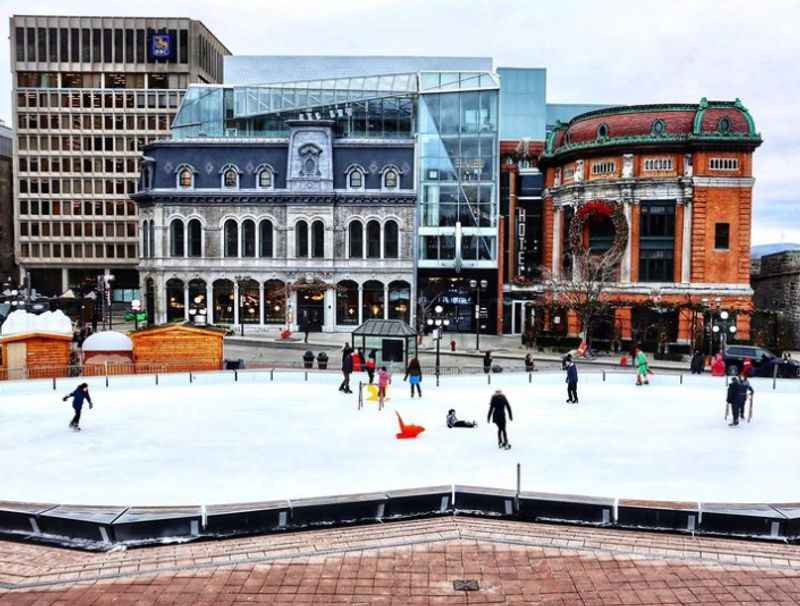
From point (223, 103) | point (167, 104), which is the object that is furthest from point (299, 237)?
point (167, 104)

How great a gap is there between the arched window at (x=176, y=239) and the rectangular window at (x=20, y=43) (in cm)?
4725

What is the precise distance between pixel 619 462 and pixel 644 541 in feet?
16.6

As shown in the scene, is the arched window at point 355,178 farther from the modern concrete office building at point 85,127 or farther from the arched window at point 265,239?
the modern concrete office building at point 85,127

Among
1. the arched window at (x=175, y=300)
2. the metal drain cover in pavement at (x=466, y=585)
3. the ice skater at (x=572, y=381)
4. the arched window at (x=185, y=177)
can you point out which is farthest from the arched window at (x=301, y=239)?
the metal drain cover in pavement at (x=466, y=585)

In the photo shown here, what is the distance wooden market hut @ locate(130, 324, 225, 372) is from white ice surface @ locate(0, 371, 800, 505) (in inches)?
211

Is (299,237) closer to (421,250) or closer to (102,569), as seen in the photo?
(421,250)

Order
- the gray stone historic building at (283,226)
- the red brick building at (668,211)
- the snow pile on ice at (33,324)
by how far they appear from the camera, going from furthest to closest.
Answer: the gray stone historic building at (283,226) < the red brick building at (668,211) < the snow pile on ice at (33,324)

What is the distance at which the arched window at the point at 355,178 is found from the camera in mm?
55188

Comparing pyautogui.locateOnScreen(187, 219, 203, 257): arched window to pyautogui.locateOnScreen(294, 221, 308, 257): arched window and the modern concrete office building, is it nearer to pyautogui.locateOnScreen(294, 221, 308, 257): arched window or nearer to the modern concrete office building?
pyautogui.locateOnScreen(294, 221, 308, 257): arched window

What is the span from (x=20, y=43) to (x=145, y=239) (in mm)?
47135

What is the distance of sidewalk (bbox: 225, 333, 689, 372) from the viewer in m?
41.5

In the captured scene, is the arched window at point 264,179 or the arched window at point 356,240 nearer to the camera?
the arched window at point 264,179

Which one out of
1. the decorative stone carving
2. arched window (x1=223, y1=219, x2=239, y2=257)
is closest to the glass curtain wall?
the decorative stone carving

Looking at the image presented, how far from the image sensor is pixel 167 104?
8625cm
